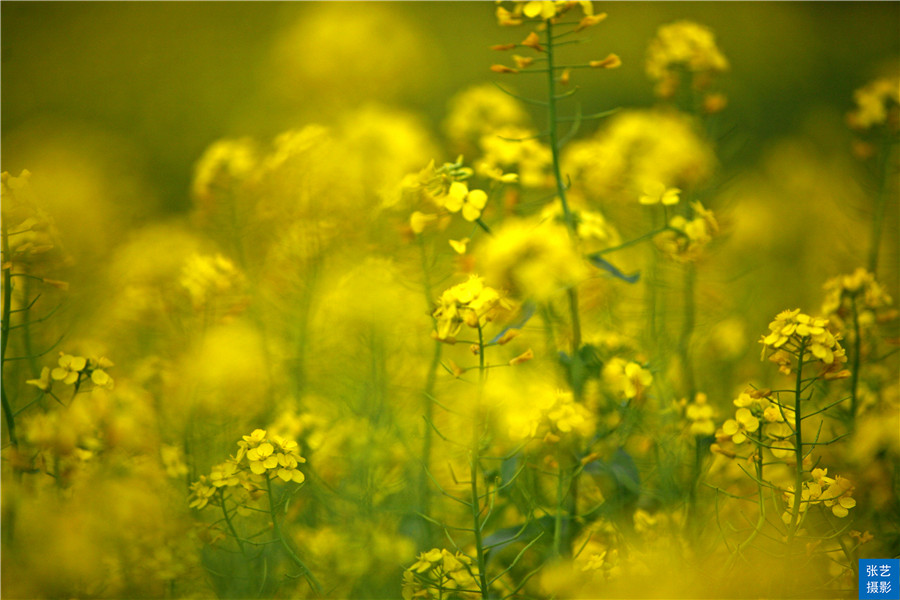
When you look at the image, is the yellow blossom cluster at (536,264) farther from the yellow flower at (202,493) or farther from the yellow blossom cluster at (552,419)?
the yellow flower at (202,493)

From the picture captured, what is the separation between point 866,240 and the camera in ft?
6.55

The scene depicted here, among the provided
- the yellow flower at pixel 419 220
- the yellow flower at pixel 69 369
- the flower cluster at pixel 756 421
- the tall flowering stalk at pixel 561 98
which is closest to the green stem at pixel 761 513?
the flower cluster at pixel 756 421

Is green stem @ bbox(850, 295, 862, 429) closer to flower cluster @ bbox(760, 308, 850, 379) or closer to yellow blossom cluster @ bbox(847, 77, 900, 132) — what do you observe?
flower cluster @ bbox(760, 308, 850, 379)

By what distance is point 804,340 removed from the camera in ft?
3.06

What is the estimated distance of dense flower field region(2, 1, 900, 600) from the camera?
1.02 m

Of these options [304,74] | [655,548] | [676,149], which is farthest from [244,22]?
[655,548]

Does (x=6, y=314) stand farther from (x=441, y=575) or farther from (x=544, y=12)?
(x=544, y=12)

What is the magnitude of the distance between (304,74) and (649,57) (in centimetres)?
93

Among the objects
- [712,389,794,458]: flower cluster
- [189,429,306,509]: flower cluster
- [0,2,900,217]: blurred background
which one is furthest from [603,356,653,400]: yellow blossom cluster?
[0,2,900,217]: blurred background

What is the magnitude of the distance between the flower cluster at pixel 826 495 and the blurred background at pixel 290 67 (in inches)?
51.0

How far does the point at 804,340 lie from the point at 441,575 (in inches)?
21.6

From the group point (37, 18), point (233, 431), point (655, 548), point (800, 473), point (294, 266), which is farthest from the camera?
point (37, 18)

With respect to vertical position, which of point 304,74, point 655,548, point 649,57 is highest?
point 304,74

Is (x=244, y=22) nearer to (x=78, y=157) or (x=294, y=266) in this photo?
(x=78, y=157)
